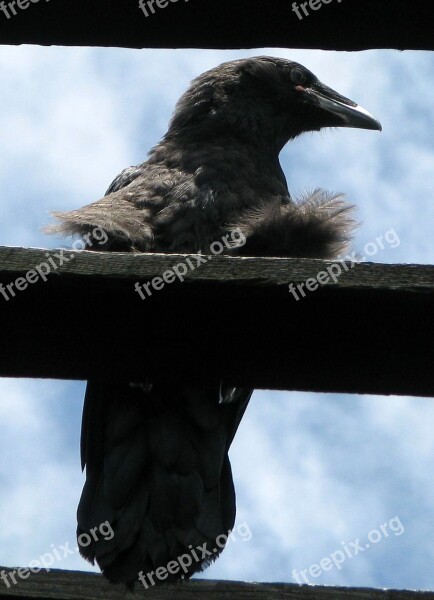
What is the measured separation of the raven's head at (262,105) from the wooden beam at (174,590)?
3104 mm

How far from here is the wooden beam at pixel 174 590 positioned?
2.05m

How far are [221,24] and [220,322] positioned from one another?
3.52 feet

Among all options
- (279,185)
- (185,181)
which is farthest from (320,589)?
(279,185)

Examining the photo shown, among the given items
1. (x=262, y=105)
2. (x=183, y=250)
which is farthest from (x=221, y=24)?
(x=262, y=105)

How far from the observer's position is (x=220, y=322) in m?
1.99

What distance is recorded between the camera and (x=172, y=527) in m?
2.41

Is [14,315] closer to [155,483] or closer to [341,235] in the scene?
[155,483]

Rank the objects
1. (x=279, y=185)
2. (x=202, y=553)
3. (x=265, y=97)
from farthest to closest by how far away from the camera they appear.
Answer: (x=265, y=97) → (x=279, y=185) → (x=202, y=553)

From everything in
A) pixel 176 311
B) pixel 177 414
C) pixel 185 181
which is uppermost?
pixel 185 181

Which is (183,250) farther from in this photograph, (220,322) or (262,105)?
(262,105)

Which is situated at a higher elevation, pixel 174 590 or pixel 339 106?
pixel 339 106

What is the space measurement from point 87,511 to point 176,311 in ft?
2.58

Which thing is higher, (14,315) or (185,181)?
(185,181)

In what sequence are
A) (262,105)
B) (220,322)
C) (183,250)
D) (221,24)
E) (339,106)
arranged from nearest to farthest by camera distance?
(220,322)
(221,24)
(183,250)
(262,105)
(339,106)
